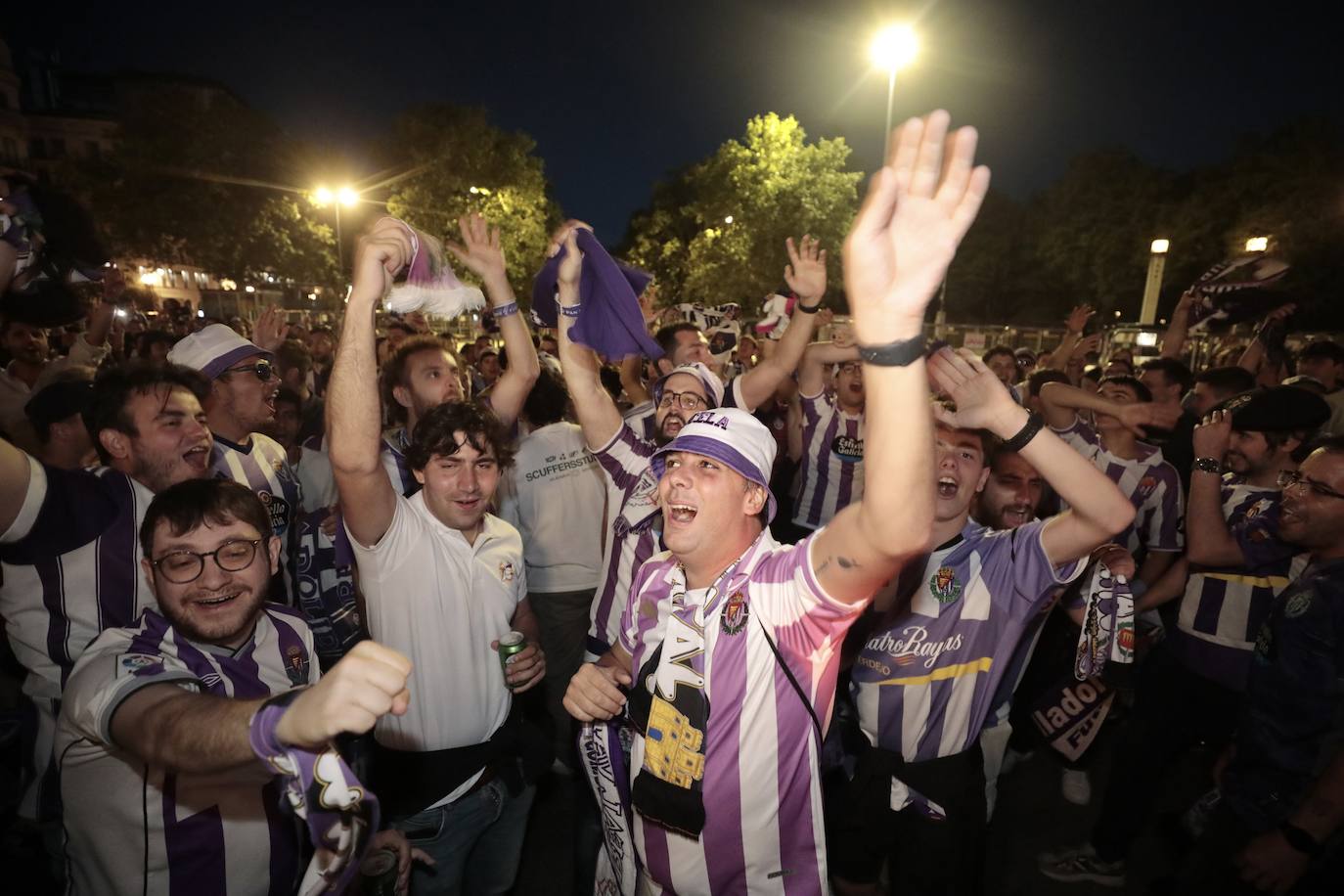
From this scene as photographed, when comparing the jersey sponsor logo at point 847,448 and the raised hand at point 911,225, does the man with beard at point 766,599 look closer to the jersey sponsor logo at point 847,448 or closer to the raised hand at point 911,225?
the raised hand at point 911,225

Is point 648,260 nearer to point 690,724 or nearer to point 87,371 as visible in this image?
point 87,371

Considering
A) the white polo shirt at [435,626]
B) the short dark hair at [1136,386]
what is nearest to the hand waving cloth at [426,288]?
the white polo shirt at [435,626]

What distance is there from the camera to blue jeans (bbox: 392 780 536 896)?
9.13 ft

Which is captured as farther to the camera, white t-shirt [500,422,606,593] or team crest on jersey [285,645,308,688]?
white t-shirt [500,422,606,593]

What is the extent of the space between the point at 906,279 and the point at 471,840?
2.97m

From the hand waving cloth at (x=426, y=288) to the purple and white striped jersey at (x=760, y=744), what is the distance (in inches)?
81.8

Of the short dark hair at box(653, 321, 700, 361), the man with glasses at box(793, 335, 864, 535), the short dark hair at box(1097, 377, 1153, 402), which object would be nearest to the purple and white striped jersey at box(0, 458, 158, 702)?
the short dark hair at box(653, 321, 700, 361)

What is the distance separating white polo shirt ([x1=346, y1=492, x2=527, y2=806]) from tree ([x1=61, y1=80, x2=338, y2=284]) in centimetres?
3209

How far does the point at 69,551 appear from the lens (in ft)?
8.48

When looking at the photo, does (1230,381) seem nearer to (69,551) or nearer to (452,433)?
(452,433)

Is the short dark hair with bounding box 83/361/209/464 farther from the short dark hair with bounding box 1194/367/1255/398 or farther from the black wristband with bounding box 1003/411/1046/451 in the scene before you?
the short dark hair with bounding box 1194/367/1255/398

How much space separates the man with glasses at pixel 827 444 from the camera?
20.9 ft

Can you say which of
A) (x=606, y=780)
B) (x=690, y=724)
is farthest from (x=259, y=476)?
(x=690, y=724)

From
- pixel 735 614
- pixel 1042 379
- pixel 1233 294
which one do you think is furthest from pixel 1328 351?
pixel 735 614
